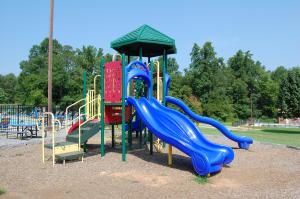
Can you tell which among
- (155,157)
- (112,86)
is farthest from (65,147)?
(155,157)

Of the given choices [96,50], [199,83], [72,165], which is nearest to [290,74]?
[199,83]

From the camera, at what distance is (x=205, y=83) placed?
57.0m

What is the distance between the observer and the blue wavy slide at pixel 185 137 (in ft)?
24.4

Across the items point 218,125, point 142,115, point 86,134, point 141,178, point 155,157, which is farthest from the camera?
point 218,125

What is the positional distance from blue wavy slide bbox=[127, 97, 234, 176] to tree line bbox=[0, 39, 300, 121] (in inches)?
977

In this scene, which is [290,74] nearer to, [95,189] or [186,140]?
[186,140]

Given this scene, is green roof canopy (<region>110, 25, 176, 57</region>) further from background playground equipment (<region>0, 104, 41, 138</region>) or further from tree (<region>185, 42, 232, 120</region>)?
tree (<region>185, 42, 232, 120</region>)

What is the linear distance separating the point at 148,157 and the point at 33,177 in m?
4.01

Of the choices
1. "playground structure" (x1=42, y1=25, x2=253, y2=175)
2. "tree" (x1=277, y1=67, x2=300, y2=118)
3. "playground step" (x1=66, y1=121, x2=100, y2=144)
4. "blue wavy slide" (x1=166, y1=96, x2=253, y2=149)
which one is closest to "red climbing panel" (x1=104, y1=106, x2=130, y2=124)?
"playground structure" (x1=42, y1=25, x2=253, y2=175)

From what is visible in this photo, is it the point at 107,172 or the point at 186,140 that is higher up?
the point at 186,140

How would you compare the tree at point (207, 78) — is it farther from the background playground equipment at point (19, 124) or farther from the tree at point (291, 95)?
the background playground equipment at point (19, 124)

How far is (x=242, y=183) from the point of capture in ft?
22.4

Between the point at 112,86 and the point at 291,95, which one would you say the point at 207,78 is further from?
the point at 112,86

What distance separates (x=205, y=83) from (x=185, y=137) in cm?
4999
